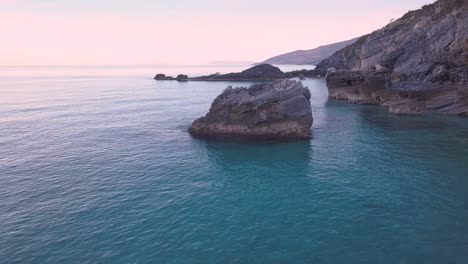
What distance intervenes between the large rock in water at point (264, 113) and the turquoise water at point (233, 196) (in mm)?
4561

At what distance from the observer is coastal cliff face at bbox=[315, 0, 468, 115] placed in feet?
257

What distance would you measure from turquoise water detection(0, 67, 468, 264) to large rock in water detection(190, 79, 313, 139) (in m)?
4.56

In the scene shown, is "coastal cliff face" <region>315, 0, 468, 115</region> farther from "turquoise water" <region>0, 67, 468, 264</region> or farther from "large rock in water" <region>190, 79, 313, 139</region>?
"large rock in water" <region>190, 79, 313, 139</region>

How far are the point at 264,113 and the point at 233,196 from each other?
25017 millimetres

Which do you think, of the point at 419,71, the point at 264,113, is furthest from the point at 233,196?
the point at 419,71

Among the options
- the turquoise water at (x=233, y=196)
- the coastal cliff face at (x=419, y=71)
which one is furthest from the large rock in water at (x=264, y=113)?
the coastal cliff face at (x=419, y=71)

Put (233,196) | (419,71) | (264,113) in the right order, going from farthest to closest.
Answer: (419,71) → (264,113) → (233,196)

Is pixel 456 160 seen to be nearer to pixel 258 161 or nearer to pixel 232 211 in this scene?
pixel 258 161

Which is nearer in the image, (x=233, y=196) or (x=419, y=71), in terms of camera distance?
(x=233, y=196)

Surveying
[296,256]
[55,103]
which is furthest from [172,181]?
[55,103]

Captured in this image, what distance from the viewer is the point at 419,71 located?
301 feet

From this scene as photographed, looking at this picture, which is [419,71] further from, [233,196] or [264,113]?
[233,196]

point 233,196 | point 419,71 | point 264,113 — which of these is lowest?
point 233,196

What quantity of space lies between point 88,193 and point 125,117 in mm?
44425
